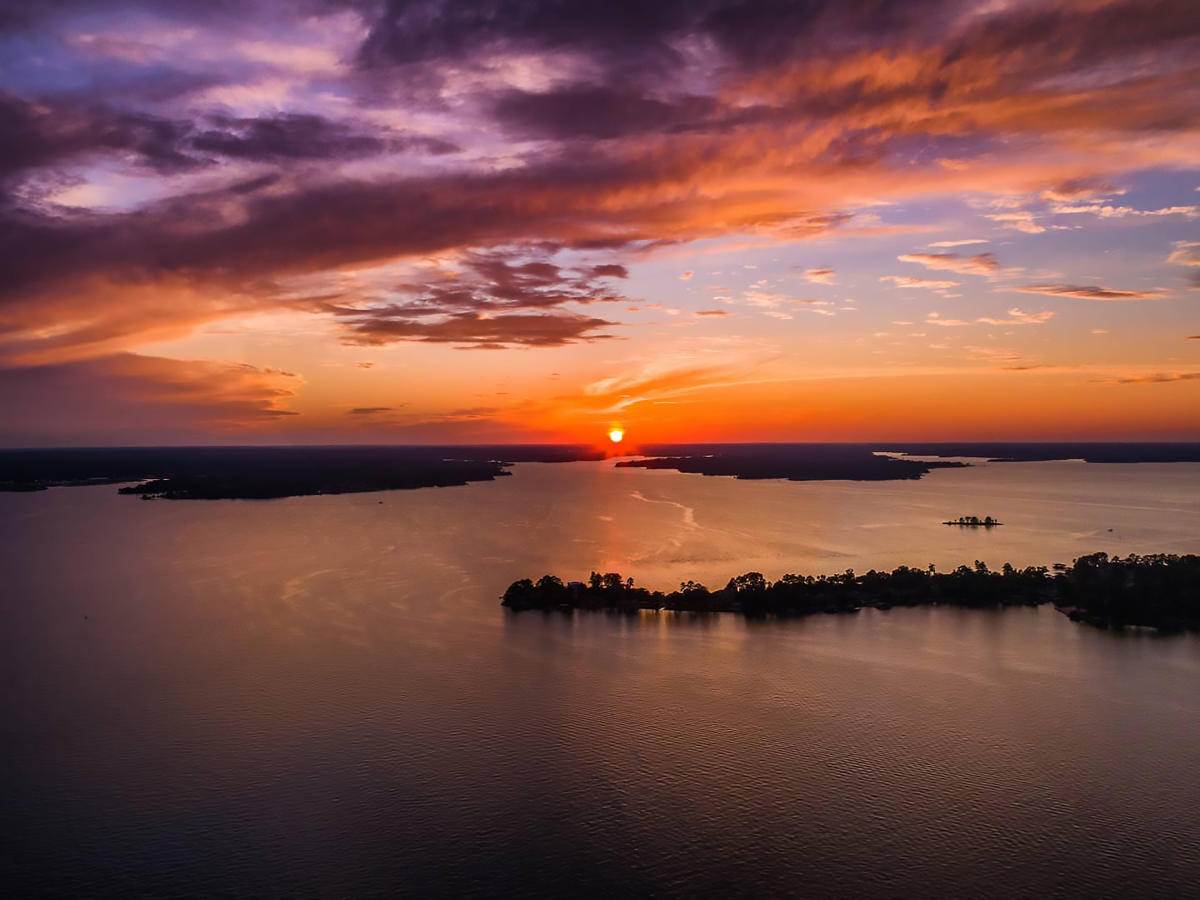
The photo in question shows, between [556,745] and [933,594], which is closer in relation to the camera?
[556,745]

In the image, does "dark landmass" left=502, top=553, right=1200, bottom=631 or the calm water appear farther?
"dark landmass" left=502, top=553, right=1200, bottom=631

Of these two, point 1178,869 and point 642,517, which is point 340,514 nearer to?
point 642,517

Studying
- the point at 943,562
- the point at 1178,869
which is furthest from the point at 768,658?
the point at 943,562

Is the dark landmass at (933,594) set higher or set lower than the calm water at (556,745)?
higher

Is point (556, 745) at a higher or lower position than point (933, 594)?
lower

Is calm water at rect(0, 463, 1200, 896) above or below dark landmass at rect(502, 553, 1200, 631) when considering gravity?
below
